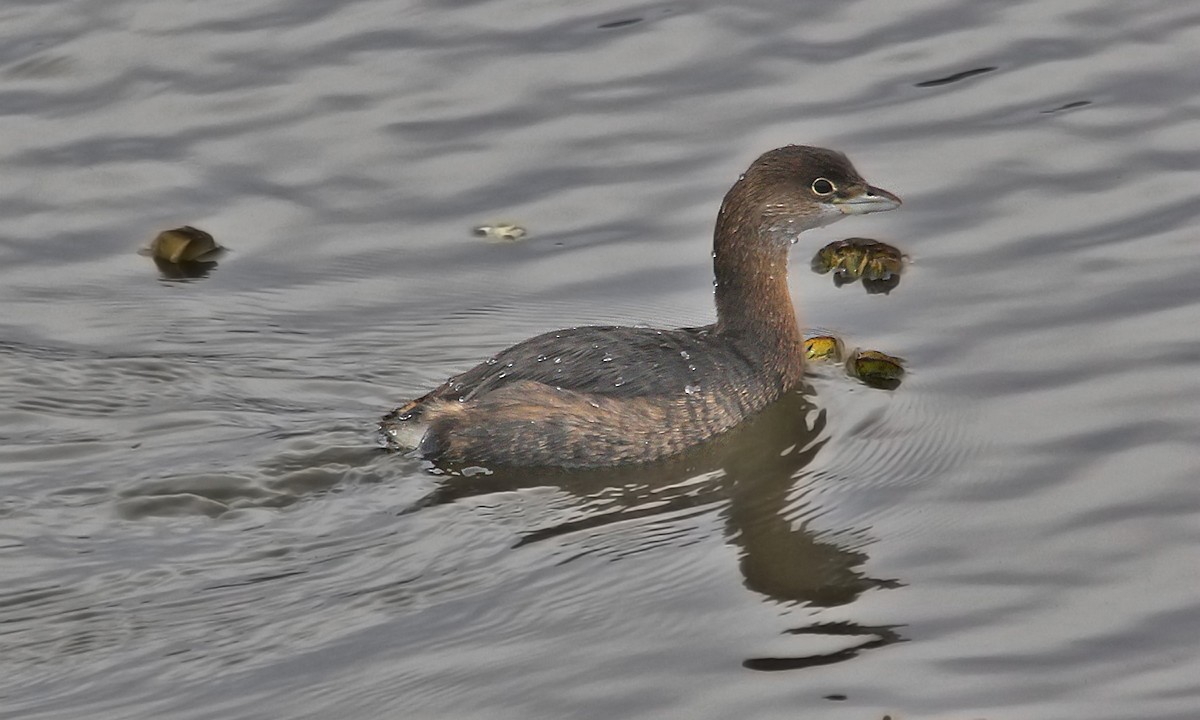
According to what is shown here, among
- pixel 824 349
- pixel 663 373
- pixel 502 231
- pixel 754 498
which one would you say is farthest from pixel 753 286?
pixel 502 231

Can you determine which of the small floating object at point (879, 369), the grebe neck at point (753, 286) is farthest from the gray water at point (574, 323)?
the grebe neck at point (753, 286)

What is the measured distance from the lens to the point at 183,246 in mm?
9539

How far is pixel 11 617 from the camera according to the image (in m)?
6.61

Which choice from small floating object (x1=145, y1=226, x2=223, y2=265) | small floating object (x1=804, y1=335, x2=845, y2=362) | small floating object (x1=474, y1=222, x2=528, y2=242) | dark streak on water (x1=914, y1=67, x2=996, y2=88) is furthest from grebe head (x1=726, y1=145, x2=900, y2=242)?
small floating object (x1=145, y1=226, x2=223, y2=265)

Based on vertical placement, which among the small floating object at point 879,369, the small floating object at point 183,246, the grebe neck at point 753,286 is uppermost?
the small floating object at point 183,246

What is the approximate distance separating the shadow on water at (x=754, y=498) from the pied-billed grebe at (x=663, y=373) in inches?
3.5

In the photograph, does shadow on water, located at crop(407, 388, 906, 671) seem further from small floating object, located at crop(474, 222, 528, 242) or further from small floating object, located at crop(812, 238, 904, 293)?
small floating object, located at crop(474, 222, 528, 242)

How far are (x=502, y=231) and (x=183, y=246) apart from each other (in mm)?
1649

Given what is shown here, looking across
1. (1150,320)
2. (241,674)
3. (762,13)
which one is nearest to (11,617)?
(241,674)

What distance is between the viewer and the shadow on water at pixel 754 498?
22.0 feet

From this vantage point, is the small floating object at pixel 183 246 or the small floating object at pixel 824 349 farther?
the small floating object at pixel 183 246

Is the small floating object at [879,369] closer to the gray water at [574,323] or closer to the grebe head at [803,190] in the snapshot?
the gray water at [574,323]

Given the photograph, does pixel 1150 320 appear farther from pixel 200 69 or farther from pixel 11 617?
pixel 200 69

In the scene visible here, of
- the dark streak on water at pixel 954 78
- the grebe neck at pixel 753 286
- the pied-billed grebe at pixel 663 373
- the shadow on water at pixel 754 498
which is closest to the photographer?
the shadow on water at pixel 754 498
